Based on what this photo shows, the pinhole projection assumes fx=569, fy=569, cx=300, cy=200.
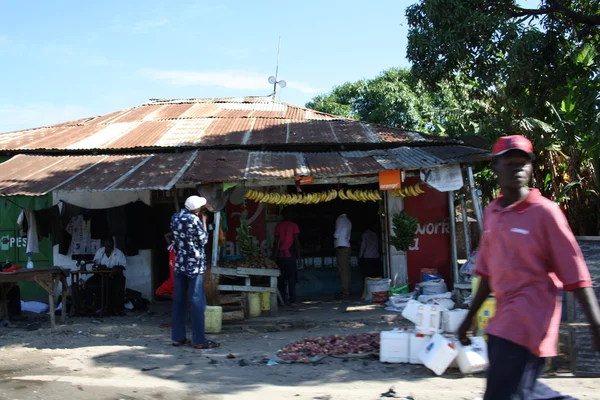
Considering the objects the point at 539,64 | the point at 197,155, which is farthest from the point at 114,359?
the point at 539,64

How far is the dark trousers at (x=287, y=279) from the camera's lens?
434 inches

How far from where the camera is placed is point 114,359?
6703mm

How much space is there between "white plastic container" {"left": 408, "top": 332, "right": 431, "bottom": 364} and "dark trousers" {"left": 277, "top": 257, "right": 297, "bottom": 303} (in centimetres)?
514

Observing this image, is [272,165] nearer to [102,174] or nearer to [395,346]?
[102,174]

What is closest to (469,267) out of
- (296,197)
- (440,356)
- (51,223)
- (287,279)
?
(296,197)

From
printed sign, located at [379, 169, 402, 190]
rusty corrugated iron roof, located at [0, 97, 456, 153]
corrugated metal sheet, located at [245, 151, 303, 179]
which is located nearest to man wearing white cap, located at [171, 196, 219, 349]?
corrugated metal sheet, located at [245, 151, 303, 179]

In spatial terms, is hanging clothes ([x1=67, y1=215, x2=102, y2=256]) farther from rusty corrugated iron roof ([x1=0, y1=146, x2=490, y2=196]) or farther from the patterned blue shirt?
the patterned blue shirt

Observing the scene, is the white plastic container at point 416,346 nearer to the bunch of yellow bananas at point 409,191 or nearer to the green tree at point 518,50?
the bunch of yellow bananas at point 409,191

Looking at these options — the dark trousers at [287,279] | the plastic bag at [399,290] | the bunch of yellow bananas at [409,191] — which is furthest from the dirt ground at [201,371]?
→ the bunch of yellow bananas at [409,191]

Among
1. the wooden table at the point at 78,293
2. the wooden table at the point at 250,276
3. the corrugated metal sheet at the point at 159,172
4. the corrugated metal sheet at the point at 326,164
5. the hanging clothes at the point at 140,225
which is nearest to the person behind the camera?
the corrugated metal sheet at the point at 159,172

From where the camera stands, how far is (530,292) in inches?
109

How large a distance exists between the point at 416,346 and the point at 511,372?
3.36 metres

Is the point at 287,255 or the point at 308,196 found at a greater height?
the point at 308,196

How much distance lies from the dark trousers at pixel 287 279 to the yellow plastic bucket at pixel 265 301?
124 centimetres
